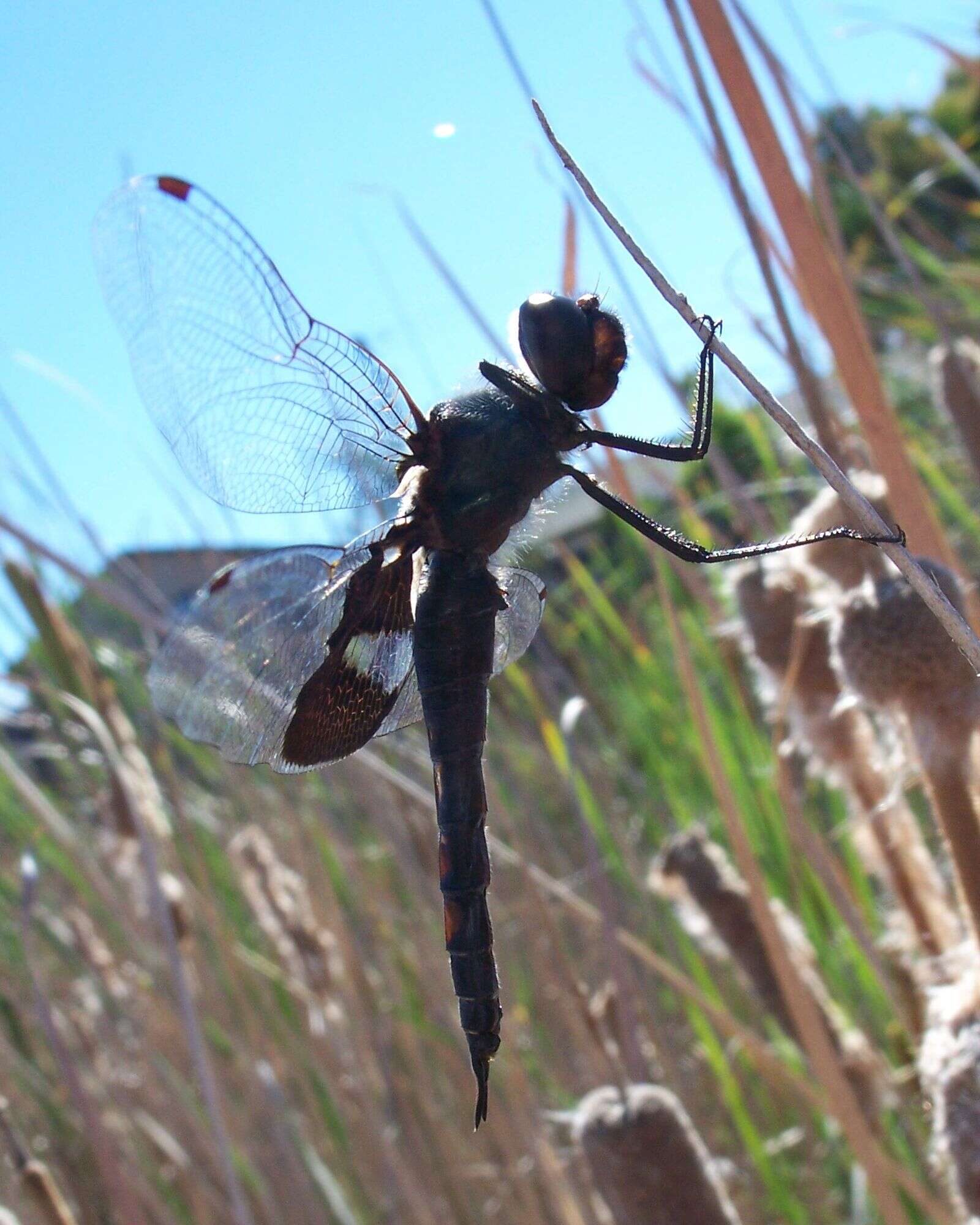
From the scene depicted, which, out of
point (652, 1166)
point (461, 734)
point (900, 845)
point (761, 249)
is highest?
point (761, 249)

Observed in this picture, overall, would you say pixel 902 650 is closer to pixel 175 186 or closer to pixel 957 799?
pixel 957 799

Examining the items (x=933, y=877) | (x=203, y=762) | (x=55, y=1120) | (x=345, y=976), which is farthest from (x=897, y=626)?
(x=55, y=1120)

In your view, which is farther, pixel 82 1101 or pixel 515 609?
pixel 82 1101

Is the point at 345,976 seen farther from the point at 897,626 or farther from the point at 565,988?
the point at 897,626

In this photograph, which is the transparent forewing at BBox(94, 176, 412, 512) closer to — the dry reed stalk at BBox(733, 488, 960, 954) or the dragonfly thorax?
the dragonfly thorax

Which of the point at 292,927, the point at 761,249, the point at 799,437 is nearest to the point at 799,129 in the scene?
the point at 761,249

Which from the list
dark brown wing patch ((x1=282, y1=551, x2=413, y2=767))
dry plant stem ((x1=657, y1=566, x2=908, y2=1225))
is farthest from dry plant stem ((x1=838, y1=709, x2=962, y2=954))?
dark brown wing patch ((x1=282, y1=551, x2=413, y2=767))
